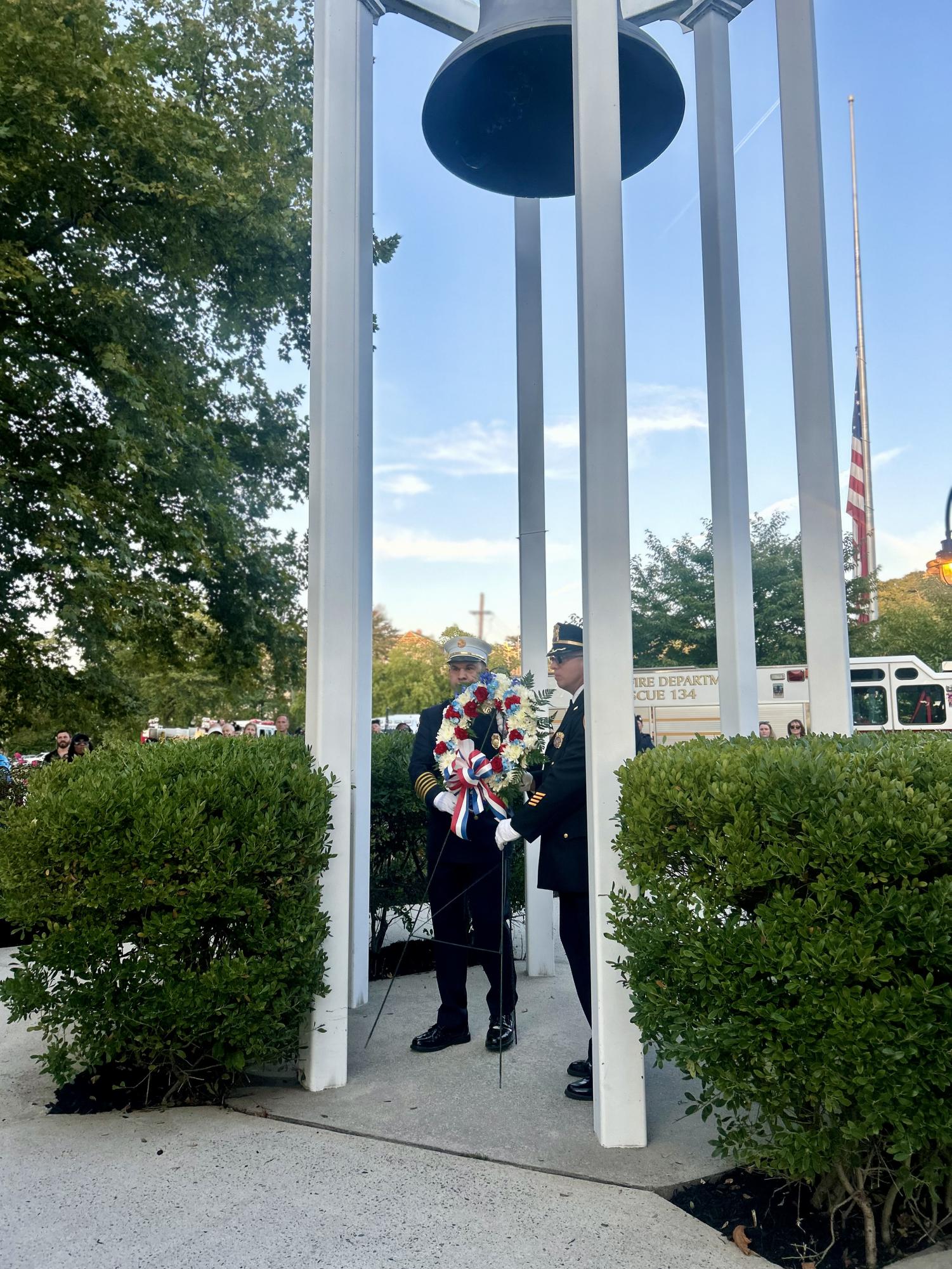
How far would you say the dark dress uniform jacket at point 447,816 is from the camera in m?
4.37

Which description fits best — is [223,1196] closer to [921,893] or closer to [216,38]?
[921,893]

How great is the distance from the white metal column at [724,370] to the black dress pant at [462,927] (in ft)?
4.65

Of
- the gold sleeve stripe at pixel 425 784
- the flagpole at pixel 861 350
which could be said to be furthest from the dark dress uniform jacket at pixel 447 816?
the flagpole at pixel 861 350

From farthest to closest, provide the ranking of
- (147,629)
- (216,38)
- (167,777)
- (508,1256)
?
(216,38), (147,629), (167,777), (508,1256)

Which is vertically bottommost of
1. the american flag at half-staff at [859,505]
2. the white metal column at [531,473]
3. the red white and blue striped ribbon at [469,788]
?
the red white and blue striped ribbon at [469,788]

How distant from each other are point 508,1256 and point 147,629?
40.1 ft

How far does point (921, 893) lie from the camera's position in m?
2.20

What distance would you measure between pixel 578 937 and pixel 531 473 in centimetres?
294

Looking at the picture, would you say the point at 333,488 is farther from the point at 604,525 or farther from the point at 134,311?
the point at 134,311

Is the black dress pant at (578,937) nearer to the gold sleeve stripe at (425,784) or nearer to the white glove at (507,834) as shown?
the white glove at (507,834)

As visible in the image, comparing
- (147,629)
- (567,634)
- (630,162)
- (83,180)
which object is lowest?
(567,634)

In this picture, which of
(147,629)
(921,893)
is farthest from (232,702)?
(921,893)

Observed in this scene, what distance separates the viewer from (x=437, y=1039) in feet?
13.6

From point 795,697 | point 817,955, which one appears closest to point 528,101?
point 817,955
